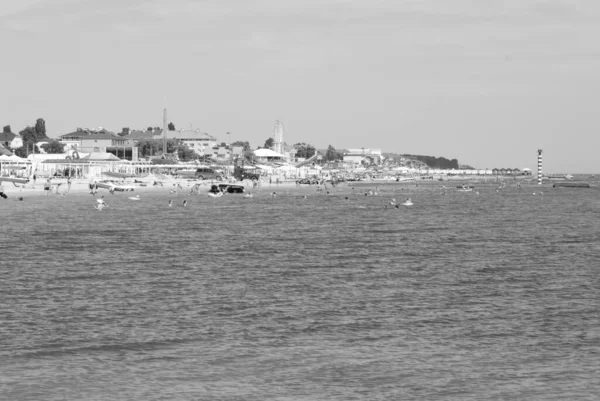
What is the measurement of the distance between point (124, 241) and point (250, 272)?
61.0ft

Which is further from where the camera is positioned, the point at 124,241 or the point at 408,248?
the point at 124,241

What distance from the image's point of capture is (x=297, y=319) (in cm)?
2858

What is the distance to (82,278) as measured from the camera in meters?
38.2

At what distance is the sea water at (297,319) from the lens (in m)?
21.4

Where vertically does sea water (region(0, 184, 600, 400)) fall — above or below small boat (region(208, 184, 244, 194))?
below

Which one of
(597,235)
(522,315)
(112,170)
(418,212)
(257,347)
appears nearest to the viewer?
(257,347)

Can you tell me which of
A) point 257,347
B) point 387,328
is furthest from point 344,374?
point 387,328

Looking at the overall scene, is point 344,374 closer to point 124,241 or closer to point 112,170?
point 124,241

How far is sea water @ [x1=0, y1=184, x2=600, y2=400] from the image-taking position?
70.1ft

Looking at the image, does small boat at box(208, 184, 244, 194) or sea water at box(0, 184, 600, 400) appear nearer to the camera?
sea water at box(0, 184, 600, 400)

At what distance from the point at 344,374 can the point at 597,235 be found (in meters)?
46.9

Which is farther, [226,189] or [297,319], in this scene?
[226,189]

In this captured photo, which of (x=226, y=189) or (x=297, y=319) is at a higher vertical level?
(x=226, y=189)

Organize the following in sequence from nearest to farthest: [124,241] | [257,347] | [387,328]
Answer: [257,347], [387,328], [124,241]
